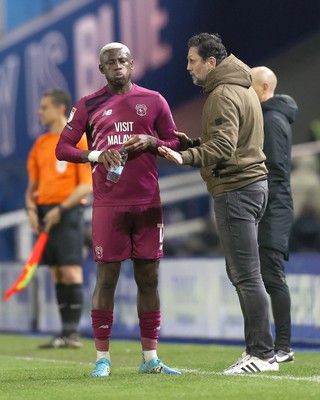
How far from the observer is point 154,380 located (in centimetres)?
682

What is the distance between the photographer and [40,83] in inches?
697

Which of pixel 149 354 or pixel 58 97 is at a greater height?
pixel 58 97

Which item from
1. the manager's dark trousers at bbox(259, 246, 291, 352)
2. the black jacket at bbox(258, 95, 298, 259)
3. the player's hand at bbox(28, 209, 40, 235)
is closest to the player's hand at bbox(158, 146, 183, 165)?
the black jacket at bbox(258, 95, 298, 259)

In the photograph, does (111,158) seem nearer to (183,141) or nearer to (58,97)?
(183,141)

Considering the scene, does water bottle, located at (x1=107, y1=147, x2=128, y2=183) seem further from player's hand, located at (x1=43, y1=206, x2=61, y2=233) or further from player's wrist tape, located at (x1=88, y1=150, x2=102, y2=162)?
player's hand, located at (x1=43, y1=206, x2=61, y2=233)

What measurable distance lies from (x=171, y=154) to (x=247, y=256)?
2.59 feet

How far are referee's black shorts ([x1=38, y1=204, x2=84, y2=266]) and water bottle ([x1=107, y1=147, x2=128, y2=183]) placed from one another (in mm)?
3483

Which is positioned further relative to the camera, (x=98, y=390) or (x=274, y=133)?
(x=274, y=133)

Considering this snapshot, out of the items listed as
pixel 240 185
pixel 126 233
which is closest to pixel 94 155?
pixel 126 233

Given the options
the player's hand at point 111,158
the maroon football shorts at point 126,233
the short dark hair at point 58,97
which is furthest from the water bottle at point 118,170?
the short dark hair at point 58,97

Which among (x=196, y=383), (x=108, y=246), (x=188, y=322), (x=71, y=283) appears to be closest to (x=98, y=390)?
(x=196, y=383)

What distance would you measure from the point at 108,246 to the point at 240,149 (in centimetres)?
94

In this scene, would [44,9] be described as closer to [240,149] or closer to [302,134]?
[302,134]

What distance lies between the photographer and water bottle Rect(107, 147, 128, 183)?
693 cm
